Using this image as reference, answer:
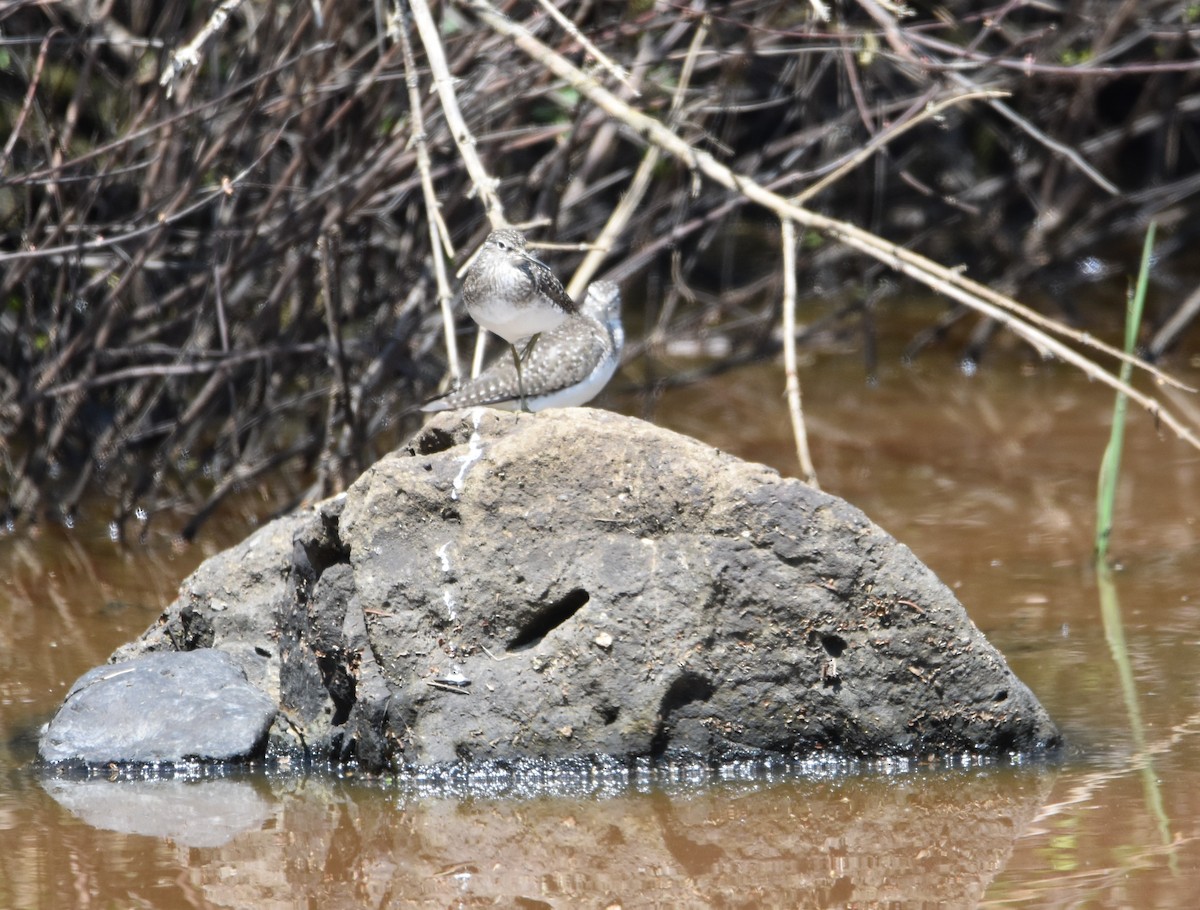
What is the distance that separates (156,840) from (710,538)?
157 cm

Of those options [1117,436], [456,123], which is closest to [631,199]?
[456,123]

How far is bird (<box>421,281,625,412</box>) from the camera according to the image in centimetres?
478

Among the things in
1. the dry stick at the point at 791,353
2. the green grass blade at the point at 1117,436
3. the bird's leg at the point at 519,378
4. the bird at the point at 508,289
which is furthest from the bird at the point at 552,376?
the green grass blade at the point at 1117,436

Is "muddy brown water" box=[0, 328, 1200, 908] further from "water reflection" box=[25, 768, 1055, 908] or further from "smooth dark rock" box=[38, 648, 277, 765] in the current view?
"smooth dark rock" box=[38, 648, 277, 765]

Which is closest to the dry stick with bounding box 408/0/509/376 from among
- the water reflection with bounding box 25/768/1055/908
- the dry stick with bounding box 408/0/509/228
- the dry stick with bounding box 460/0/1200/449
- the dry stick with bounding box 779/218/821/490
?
the dry stick with bounding box 408/0/509/228

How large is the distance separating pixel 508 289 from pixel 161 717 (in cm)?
155

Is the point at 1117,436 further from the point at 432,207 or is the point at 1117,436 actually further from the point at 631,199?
the point at 432,207

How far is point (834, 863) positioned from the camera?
3.45 m

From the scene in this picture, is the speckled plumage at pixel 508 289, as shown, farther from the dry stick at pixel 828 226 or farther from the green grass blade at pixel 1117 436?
the green grass blade at pixel 1117 436

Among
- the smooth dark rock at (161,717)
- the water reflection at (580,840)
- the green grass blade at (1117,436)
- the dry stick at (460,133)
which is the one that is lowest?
the water reflection at (580,840)

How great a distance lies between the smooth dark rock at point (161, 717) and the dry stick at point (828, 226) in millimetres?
2242

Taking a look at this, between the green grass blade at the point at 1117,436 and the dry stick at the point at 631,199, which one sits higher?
the dry stick at the point at 631,199

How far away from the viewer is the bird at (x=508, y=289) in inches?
176

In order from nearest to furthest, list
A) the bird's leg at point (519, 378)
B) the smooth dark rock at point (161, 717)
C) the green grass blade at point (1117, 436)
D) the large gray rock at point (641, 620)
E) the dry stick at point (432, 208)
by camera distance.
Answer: the large gray rock at point (641, 620)
the smooth dark rock at point (161, 717)
the dry stick at point (432, 208)
the bird's leg at point (519, 378)
the green grass blade at point (1117, 436)
